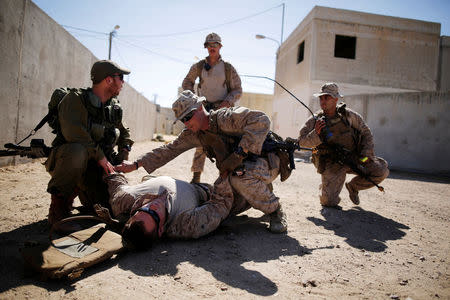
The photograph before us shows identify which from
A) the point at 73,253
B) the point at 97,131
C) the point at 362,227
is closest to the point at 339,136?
the point at 362,227

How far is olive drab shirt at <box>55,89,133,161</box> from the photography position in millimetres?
2414

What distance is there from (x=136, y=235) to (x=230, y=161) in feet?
3.30

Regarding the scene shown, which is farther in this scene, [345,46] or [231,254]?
[345,46]

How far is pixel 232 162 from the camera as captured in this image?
8.43 ft

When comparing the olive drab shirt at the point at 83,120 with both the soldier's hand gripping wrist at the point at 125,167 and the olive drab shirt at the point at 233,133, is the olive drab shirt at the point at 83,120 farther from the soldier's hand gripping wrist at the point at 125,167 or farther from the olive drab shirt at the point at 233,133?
the olive drab shirt at the point at 233,133

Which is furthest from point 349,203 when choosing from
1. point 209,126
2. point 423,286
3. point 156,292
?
point 156,292

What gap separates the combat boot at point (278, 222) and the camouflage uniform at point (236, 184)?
6 centimetres

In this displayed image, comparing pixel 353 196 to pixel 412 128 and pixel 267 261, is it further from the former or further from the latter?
pixel 412 128

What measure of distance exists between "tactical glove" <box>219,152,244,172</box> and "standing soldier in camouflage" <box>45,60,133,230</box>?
40.7 inches

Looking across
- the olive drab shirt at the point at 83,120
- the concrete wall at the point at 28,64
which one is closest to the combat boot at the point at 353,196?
the olive drab shirt at the point at 83,120

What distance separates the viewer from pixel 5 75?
425 cm

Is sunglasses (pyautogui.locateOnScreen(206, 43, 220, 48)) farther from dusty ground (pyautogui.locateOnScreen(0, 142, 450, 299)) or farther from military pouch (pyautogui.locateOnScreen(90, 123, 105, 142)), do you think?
dusty ground (pyautogui.locateOnScreen(0, 142, 450, 299))

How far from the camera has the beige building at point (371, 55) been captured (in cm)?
1294

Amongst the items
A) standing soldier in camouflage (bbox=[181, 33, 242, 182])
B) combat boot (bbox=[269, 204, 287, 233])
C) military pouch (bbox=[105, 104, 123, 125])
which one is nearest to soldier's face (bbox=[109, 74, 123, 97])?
military pouch (bbox=[105, 104, 123, 125])
